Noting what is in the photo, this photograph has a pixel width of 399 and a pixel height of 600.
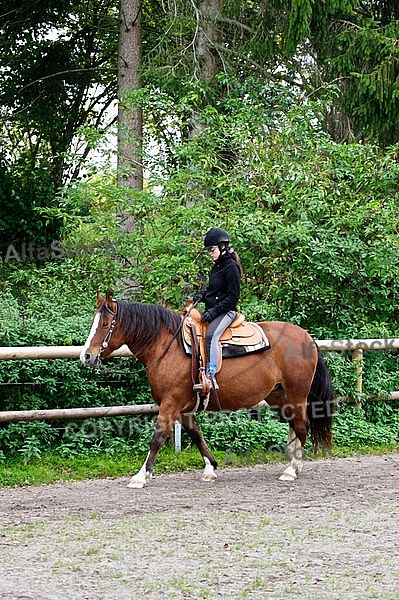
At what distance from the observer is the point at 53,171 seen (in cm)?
2222

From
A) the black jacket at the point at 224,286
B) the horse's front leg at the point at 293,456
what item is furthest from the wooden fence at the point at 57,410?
the horse's front leg at the point at 293,456

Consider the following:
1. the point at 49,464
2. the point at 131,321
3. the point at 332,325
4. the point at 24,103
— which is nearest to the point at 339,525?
the point at 131,321

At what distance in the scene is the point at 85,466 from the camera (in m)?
8.99

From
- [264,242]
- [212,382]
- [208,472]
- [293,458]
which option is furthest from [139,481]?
[264,242]

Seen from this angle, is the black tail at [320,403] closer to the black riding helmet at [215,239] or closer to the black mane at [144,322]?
the black mane at [144,322]

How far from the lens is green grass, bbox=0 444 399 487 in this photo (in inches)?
337

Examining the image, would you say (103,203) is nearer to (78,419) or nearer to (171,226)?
(171,226)

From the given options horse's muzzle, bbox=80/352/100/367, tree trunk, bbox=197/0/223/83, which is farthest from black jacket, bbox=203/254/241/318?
tree trunk, bbox=197/0/223/83

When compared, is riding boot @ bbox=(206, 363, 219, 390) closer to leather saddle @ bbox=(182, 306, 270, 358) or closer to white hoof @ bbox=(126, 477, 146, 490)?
leather saddle @ bbox=(182, 306, 270, 358)

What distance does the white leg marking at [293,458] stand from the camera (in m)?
8.80

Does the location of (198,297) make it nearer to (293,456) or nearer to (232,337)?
(232,337)

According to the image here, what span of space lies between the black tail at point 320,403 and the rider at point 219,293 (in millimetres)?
1326

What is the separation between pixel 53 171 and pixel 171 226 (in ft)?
37.6

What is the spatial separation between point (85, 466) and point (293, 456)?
210cm
